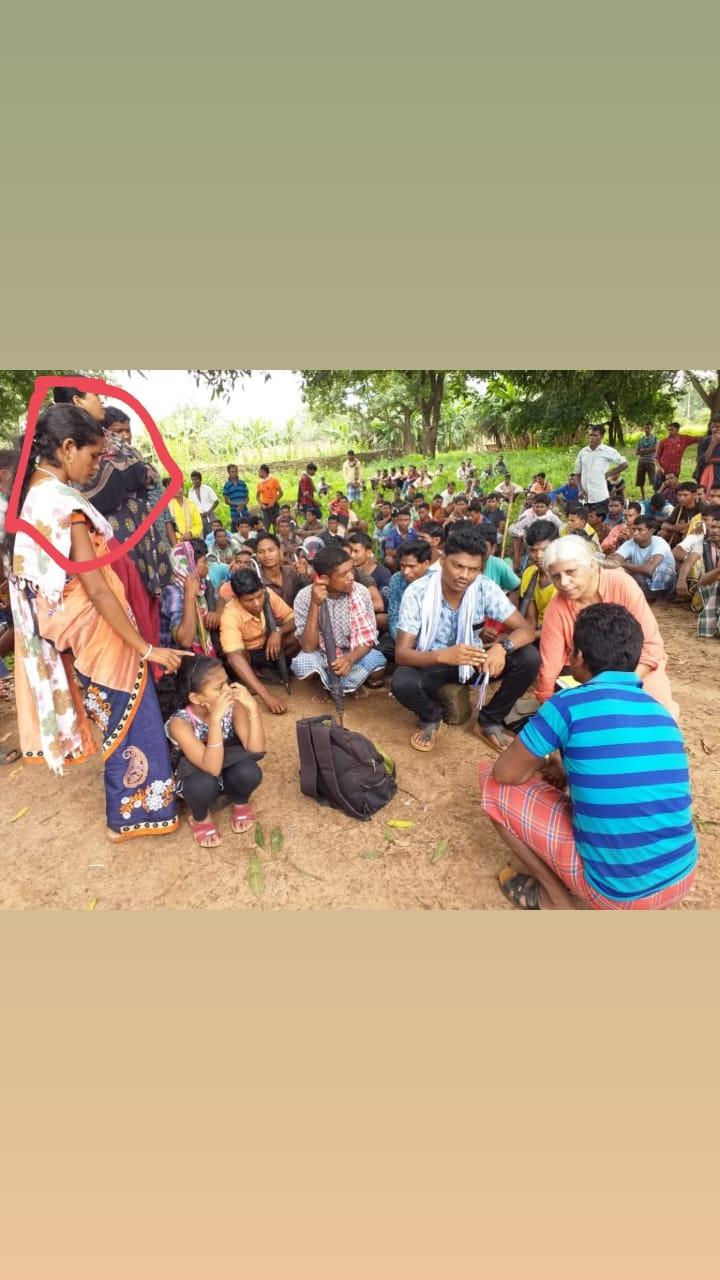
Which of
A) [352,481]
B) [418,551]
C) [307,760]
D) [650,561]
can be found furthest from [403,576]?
[352,481]

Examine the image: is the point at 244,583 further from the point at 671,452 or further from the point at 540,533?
the point at 671,452

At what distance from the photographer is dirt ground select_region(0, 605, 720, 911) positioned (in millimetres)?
2650

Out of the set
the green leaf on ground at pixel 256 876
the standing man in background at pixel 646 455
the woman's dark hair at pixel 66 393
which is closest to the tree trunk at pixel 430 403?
the standing man in background at pixel 646 455

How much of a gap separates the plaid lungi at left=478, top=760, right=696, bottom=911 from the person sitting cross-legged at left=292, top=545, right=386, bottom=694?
72.5 inches

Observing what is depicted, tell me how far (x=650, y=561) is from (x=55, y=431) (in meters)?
5.88

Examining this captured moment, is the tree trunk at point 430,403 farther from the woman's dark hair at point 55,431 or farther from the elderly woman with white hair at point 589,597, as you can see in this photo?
the woman's dark hair at point 55,431

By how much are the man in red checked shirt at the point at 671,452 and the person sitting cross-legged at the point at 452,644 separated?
9.01m

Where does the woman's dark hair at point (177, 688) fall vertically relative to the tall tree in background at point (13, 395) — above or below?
below

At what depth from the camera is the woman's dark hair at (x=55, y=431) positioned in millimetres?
2314

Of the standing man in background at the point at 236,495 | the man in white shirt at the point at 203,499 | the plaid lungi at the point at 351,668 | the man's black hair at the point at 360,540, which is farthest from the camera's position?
the standing man in background at the point at 236,495

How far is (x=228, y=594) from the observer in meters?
4.66

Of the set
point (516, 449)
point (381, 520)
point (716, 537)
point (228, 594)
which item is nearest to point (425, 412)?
point (516, 449)

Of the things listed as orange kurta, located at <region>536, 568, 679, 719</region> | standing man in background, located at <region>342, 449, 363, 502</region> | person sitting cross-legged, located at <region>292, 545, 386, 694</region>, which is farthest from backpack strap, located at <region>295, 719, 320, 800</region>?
standing man in background, located at <region>342, 449, 363, 502</region>

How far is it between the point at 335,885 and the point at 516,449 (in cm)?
2211
